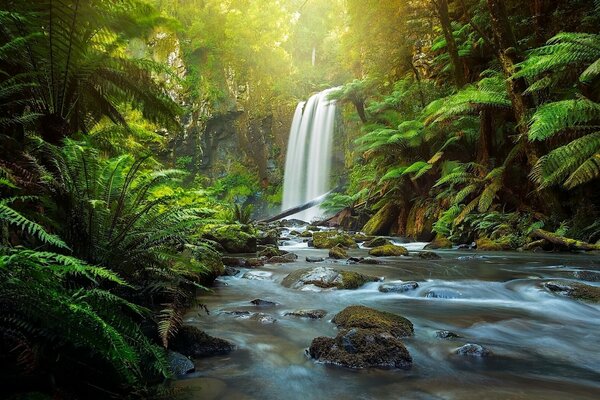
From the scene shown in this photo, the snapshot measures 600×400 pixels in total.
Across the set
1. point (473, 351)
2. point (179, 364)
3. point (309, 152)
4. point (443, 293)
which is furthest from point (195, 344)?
point (309, 152)

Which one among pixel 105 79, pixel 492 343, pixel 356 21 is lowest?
pixel 492 343

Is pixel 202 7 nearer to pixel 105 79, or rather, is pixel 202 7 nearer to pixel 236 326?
pixel 105 79

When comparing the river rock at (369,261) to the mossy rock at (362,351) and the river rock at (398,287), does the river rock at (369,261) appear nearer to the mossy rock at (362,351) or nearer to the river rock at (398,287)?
the river rock at (398,287)

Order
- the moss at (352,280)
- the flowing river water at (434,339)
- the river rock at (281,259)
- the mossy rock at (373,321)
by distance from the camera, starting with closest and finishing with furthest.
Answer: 1. the flowing river water at (434,339)
2. the mossy rock at (373,321)
3. the moss at (352,280)
4. the river rock at (281,259)

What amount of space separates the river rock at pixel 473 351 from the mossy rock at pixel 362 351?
0.48 metres

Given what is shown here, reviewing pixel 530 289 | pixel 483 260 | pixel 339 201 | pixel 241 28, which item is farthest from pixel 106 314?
pixel 241 28

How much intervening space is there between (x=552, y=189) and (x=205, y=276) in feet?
23.9

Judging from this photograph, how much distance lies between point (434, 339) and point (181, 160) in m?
24.7

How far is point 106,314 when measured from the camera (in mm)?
1748

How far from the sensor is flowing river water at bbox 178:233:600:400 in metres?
2.22

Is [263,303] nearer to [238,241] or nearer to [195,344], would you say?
[195,344]

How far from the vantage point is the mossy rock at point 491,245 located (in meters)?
8.48

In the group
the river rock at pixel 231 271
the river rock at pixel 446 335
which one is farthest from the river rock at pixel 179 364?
the river rock at pixel 231 271

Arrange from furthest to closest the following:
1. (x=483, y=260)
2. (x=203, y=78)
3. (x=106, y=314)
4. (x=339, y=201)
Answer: (x=203, y=78), (x=339, y=201), (x=483, y=260), (x=106, y=314)
